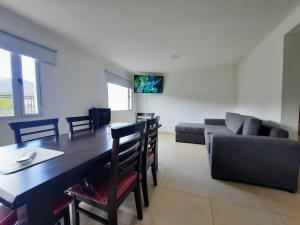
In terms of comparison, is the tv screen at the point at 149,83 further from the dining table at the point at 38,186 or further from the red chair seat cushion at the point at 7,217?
the red chair seat cushion at the point at 7,217

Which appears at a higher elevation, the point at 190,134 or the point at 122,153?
the point at 122,153

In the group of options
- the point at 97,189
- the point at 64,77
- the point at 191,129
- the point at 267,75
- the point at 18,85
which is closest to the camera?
the point at 97,189

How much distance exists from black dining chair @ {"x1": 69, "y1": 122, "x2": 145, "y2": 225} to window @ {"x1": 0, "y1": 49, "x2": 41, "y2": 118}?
5.44ft

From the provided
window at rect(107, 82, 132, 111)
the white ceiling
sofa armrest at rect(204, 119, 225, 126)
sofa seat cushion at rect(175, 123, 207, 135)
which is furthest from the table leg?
sofa armrest at rect(204, 119, 225, 126)

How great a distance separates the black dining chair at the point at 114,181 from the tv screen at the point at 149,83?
3.99 m

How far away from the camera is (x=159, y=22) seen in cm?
209

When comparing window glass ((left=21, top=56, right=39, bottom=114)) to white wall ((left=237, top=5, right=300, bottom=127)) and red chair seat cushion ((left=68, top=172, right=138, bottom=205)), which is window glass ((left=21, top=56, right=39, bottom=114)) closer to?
red chair seat cushion ((left=68, top=172, right=138, bottom=205))

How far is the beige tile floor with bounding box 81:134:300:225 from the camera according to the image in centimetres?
134

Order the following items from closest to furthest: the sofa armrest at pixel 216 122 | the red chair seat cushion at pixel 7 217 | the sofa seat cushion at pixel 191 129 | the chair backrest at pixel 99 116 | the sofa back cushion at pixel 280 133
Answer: the red chair seat cushion at pixel 7 217 → the sofa back cushion at pixel 280 133 → the chair backrest at pixel 99 116 → the sofa seat cushion at pixel 191 129 → the sofa armrest at pixel 216 122

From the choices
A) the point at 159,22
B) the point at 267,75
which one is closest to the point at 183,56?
the point at 159,22

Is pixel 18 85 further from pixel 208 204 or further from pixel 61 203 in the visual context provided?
pixel 208 204

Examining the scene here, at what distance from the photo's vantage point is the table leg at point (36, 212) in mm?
639

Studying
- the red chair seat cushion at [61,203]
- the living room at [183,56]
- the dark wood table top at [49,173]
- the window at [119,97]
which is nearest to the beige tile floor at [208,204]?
the living room at [183,56]

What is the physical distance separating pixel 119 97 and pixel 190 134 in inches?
99.8
